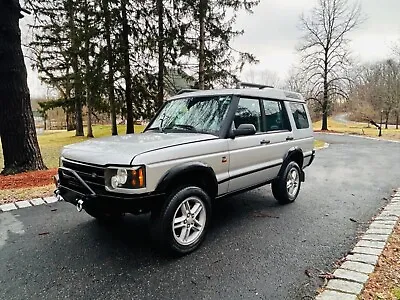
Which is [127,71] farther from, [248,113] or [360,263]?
[360,263]

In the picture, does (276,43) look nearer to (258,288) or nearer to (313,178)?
(313,178)

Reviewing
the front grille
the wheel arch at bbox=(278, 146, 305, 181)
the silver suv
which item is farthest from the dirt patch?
the wheel arch at bbox=(278, 146, 305, 181)

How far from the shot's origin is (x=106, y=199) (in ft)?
9.24

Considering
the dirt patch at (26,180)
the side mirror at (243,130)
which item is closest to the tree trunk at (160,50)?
the dirt patch at (26,180)

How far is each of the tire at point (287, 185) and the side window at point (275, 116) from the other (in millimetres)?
681

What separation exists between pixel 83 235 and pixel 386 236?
377cm

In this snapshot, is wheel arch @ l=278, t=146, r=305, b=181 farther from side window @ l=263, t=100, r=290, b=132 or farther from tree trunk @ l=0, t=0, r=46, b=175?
tree trunk @ l=0, t=0, r=46, b=175

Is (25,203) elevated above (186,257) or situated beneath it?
elevated above

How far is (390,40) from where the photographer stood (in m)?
32.6

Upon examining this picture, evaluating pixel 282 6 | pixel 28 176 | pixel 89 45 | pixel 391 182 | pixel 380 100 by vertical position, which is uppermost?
pixel 282 6

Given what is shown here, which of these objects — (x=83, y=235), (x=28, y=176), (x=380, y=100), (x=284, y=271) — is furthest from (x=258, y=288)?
(x=380, y=100)

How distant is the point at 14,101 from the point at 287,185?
6.75 metres

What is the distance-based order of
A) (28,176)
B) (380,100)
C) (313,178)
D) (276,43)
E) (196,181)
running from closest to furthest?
(196,181)
(28,176)
(313,178)
(276,43)
(380,100)

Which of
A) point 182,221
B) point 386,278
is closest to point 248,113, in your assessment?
point 182,221
